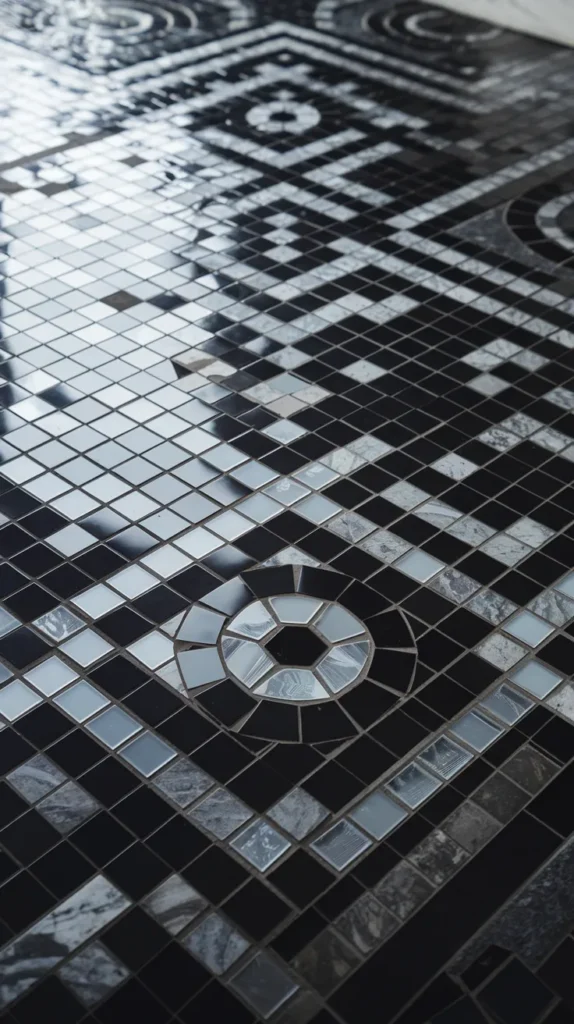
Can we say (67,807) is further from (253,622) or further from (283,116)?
(283,116)

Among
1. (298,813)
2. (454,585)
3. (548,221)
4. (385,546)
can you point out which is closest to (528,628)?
(454,585)

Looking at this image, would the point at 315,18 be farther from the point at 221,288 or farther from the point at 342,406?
the point at 342,406

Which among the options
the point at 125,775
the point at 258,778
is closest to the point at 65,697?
the point at 125,775

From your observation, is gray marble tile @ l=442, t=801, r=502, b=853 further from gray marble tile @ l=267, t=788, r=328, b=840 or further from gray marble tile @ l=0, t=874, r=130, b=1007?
gray marble tile @ l=0, t=874, r=130, b=1007

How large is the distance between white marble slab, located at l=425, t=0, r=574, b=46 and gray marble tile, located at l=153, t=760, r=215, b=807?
4690mm

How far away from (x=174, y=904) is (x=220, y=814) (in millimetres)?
205

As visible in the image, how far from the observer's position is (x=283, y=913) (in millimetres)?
2068

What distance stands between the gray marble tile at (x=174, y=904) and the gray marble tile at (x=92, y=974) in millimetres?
109

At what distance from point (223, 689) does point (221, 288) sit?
5.53ft

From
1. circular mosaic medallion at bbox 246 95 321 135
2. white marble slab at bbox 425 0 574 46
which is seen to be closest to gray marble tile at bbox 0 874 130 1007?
circular mosaic medallion at bbox 246 95 321 135

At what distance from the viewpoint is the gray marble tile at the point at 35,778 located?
2.24 metres

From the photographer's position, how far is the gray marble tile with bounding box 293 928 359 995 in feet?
6.49

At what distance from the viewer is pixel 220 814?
2219 millimetres

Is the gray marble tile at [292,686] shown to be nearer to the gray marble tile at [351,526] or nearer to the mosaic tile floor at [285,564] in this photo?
the mosaic tile floor at [285,564]
